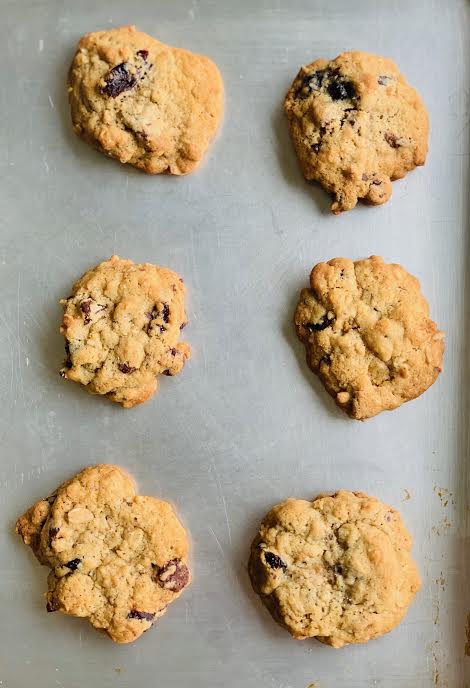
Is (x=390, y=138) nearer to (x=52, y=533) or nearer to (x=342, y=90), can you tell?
(x=342, y=90)

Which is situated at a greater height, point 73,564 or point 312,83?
point 312,83

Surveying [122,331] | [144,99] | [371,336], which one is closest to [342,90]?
[144,99]

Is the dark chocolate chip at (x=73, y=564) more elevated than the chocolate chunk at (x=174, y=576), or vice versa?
the dark chocolate chip at (x=73, y=564)

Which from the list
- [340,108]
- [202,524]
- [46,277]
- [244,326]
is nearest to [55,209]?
[46,277]

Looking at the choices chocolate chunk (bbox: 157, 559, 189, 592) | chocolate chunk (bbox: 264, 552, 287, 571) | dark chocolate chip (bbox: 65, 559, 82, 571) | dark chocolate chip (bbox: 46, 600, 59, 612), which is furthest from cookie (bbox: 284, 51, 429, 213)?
dark chocolate chip (bbox: 46, 600, 59, 612)

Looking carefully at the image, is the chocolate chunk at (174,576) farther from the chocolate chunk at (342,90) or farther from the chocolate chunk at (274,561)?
the chocolate chunk at (342,90)

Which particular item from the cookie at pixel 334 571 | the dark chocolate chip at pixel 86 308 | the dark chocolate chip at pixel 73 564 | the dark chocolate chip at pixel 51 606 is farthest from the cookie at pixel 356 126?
the dark chocolate chip at pixel 51 606
